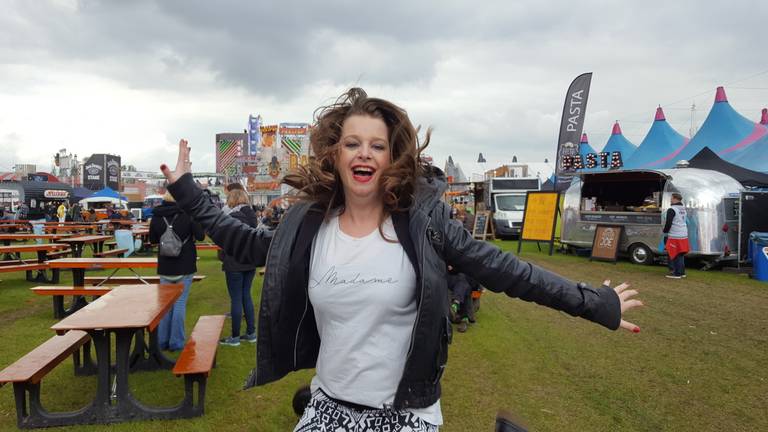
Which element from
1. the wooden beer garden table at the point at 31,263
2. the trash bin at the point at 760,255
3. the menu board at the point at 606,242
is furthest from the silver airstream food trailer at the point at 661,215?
the wooden beer garden table at the point at 31,263

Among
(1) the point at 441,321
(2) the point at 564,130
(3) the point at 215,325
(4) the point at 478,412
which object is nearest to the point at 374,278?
(1) the point at 441,321

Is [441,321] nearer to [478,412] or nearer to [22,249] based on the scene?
[478,412]

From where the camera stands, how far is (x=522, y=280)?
5.86ft

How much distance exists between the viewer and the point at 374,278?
1.73m

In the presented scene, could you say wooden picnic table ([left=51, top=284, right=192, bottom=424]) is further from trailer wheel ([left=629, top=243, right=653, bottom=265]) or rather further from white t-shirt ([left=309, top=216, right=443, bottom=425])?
trailer wheel ([left=629, top=243, right=653, bottom=265])

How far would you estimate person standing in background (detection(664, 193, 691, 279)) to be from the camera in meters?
10.9

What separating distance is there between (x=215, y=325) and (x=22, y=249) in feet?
21.8

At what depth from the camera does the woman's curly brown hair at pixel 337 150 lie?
6.18 feet

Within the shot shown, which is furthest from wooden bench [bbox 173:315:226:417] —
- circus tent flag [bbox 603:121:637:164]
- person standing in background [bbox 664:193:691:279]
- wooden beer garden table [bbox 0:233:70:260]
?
circus tent flag [bbox 603:121:637:164]

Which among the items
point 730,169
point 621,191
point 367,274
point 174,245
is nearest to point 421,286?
point 367,274

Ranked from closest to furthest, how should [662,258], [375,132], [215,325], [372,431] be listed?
[372,431]
[375,132]
[215,325]
[662,258]

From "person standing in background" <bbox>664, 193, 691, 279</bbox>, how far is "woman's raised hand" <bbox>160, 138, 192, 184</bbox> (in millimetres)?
11495

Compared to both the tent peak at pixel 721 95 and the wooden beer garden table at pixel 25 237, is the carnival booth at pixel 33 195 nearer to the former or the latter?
the wooden beer garden table at pixel 25 237

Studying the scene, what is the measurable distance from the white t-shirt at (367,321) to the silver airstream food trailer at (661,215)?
1256cm
